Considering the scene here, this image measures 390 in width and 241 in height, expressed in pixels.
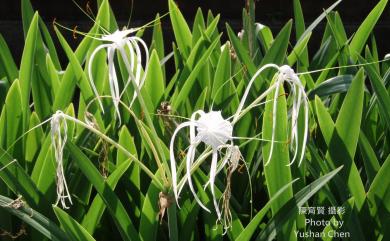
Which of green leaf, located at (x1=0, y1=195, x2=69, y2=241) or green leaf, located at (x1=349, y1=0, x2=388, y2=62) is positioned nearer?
green leaf, located at (x1=0, y1=195, x2=69, y2=241)

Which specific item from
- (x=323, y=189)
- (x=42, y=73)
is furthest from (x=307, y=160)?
(x=42, y=73)

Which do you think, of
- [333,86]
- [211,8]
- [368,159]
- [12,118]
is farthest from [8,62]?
[211,8]

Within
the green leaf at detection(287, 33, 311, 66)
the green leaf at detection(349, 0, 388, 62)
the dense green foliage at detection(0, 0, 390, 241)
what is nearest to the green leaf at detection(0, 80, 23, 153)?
the dense green foliage at detection(0, 0, 390, 241)

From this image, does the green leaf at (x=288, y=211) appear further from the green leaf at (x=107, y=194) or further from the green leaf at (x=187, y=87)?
the green leaf at (x=187, y=87)

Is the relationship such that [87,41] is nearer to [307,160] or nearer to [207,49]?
[207,49]

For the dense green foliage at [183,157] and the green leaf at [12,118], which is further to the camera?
the green leaf at [12,118]

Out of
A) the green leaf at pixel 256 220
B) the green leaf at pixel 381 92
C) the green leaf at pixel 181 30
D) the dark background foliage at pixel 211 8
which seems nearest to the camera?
the green leaf at pixel 256 220

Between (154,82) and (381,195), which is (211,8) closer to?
(154,82)

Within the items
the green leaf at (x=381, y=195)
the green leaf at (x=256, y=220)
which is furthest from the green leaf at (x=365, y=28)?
the green leaf at (x=256, y=220)

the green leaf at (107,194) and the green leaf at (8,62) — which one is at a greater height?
the green leaf at (8,62)

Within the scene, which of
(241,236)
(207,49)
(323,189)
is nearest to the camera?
(241,236)

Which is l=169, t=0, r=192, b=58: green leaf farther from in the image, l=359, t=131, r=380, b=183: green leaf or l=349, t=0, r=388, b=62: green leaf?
l=359, t=131, r=380, b=183: green leaf
